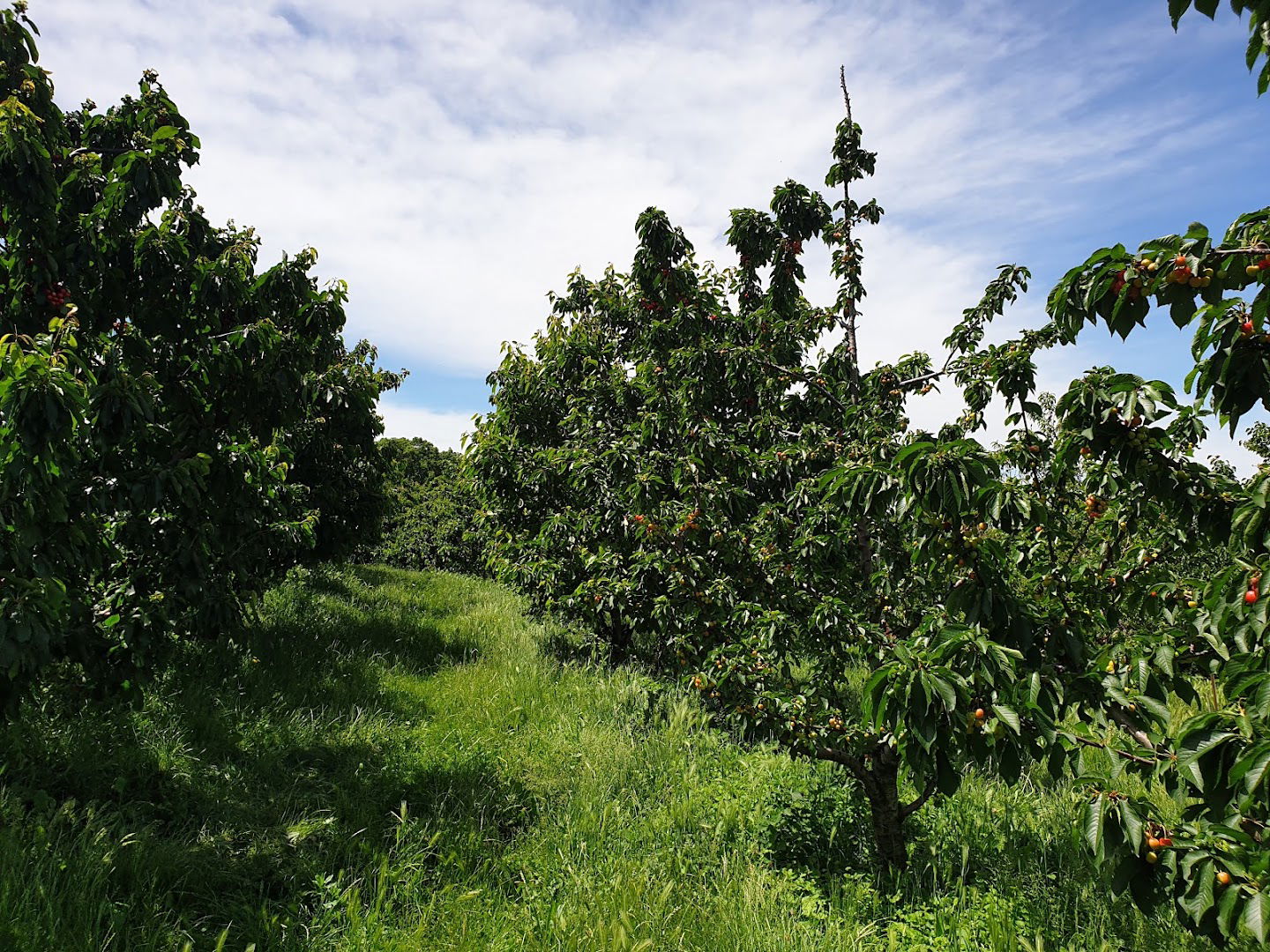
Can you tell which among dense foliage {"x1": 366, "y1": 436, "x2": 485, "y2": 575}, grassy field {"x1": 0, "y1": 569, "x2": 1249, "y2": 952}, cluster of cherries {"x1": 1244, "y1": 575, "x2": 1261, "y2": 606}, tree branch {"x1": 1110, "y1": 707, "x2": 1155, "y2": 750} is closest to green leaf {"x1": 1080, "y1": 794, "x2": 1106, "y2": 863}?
tree branch {"x1": 1110, "y1": 707, "x2": 1155, "y2": 750}

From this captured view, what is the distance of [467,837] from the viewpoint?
12.5 ft

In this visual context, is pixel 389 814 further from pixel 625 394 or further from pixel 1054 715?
pixel 625 394

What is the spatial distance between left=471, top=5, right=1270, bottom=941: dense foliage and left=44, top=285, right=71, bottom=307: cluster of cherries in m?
3.22

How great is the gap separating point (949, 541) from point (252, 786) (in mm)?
4376

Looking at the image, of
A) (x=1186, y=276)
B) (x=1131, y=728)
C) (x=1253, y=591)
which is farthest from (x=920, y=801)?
(x=1186, y=276)

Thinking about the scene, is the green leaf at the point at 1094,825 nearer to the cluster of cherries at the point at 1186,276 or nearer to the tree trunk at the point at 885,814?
the cluster of cherries at the point at 1186,276

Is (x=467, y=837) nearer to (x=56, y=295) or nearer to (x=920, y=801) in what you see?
(x=920, y=801)

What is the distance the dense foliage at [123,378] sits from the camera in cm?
260

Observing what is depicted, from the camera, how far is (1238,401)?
1.70 meters

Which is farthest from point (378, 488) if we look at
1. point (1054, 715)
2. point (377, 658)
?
point (1054, 715)

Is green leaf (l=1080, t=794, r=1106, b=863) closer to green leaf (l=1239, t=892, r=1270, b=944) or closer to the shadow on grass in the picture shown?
green leaf (l=1239, t=892, r=1270, b=944)

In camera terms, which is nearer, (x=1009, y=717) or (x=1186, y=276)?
(x=1186, y=276)

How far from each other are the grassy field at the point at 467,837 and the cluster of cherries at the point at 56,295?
2520 mm

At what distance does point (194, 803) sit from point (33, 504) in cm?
224
